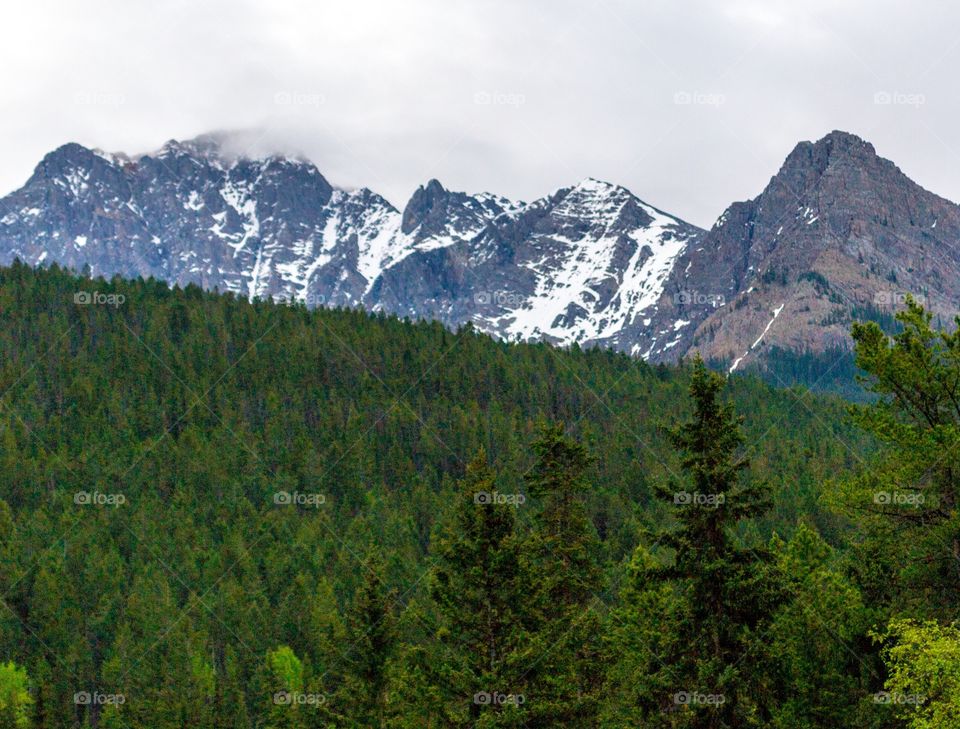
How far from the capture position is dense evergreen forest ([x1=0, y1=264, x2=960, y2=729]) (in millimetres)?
24172

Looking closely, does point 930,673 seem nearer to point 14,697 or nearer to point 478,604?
point 478,604

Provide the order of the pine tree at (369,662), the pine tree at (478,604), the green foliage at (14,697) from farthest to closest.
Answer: the green foliage at (14,697) < the pine tree at (369,662) < the pine tree at (478,604)

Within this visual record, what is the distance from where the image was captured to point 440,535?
91.9 metres

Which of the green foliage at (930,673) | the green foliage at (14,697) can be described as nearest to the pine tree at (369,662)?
the green foliage at (930,673)

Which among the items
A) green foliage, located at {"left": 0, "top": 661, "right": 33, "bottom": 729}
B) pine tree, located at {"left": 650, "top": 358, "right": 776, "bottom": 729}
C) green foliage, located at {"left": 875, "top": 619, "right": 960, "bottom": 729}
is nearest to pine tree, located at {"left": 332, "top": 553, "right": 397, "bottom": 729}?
pine tree, located at {"left": 650, "top": 358, "right": 776, "bottom": 729}

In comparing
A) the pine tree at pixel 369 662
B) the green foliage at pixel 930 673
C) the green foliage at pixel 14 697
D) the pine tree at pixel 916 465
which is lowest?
the green foliage at pixel 14 697

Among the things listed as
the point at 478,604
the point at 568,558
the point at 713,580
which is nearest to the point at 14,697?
the point at 568,558

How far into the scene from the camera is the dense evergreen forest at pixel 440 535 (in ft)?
79.3

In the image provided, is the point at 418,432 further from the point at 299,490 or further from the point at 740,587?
the point at 740,587

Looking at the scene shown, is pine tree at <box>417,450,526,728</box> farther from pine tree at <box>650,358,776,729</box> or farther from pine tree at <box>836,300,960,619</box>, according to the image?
pine tree at <box>836,300,960,619</box>

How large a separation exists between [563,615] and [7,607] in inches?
3100

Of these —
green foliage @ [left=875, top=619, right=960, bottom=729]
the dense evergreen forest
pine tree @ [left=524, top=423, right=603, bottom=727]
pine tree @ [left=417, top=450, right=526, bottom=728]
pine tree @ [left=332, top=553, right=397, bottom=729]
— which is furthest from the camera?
pine tree @ [left=332, top=553, right=397, bottom=729]

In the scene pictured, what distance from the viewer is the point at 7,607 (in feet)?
314

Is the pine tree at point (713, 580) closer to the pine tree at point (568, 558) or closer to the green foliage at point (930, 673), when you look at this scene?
the green foliage at point (930, 673)
